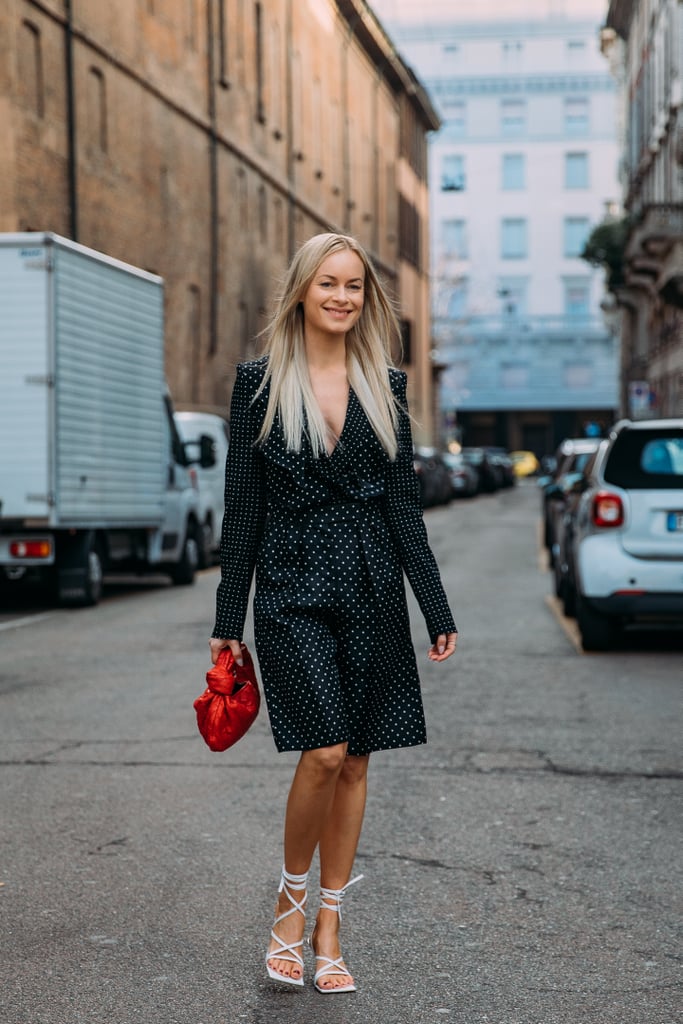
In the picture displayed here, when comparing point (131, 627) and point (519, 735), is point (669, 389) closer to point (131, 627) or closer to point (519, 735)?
point (131, 627)

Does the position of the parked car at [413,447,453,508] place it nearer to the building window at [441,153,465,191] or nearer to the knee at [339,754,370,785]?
the knee at [339,754,370,785]

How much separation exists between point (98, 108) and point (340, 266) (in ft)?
81.5

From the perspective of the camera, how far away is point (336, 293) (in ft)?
14.2

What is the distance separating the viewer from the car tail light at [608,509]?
A: 11.9m

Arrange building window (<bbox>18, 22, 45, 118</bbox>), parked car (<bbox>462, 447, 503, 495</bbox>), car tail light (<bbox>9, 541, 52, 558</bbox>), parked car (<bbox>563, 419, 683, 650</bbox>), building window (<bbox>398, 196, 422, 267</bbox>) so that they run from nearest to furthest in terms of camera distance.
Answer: parked car (<bbox>563, 419, 683, 650</bbox>)
car tail light (<bbox>9, 541, 52, 558</bbox>)
building window (<bbox>18, 22, 45, 118</bbox>)
parked car (<bbox>462, 447, 503, 495</bbox>)
building window (<bbox>398, 196, 422, 267</bbox>)

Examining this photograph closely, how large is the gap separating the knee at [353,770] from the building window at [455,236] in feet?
284

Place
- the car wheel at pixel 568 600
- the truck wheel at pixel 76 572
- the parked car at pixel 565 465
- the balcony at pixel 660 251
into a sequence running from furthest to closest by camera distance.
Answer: the balcony at pixel 660 251 < the parked car at pixel 565 465 < the truck wheel at pixel 76 572 < the car wheel at pixel 568 600

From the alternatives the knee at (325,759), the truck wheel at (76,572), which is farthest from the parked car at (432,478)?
the knee at (325,759)

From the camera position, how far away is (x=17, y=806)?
22.0ft

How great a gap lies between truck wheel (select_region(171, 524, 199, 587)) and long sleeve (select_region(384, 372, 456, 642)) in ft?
48.4

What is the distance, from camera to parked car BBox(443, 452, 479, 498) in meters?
52.8

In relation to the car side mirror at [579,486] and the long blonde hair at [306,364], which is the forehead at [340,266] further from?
the car side mirror at [579,486]

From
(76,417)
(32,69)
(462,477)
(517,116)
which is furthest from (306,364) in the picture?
(517,116)

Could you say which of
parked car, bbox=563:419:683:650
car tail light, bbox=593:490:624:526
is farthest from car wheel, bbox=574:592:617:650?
car tail light, bbox=593:490:624:526
